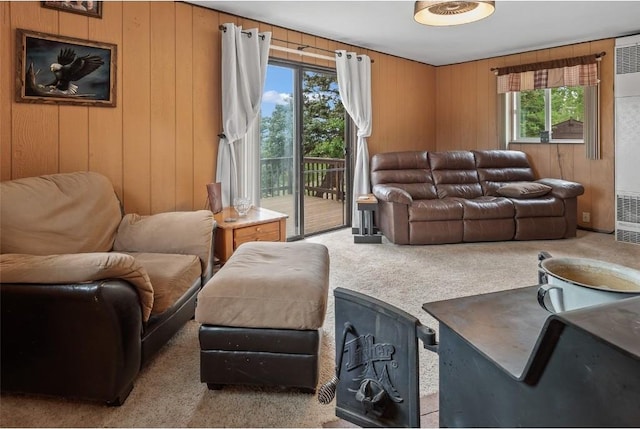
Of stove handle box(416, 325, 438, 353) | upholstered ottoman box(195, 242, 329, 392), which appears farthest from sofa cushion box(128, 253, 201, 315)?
stove handle box(416, 325, 438, 353)

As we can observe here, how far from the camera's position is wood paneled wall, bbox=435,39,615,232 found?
5.04 meters

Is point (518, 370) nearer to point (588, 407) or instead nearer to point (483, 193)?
point (588, 407)

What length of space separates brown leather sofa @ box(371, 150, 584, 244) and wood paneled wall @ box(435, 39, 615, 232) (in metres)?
0.47

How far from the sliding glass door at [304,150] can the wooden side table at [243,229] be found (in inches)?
39.8

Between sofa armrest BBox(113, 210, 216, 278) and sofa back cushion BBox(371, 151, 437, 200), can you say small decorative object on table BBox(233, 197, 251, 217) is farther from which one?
sofa back cushion BBox(371, 151, 437, 200)

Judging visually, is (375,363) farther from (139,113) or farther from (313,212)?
(313,212)

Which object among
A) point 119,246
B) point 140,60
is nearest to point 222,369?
point 119,246

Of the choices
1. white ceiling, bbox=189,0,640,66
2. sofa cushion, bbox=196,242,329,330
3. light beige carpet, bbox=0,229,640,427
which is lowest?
light beige carpet, bbox=0,229,640,427

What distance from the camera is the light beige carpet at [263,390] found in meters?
1.69

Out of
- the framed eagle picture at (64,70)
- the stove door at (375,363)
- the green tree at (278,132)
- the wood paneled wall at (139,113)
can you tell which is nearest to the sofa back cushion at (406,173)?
the green tree at (278,132)

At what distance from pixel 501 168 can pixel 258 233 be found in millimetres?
3626

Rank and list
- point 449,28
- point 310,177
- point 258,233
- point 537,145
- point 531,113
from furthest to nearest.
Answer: point 531,113 → point 537,145 → point 310,177 → point 449,28 → point 258,233

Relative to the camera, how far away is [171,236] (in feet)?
8.57

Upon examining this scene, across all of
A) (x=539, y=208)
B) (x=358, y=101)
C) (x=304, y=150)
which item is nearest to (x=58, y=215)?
(x=304, y=150)
